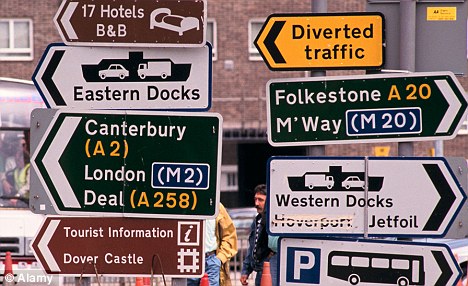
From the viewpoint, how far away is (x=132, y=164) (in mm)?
5645

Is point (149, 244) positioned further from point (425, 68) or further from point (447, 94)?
point (425, 68)

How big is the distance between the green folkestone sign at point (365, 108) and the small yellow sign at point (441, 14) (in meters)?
1.15

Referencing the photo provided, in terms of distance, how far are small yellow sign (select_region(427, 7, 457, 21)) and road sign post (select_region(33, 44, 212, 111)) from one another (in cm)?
217

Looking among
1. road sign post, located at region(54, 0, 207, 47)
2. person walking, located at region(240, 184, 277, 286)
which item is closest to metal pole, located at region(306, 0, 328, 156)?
road sign post, located at region(54, 0, 207, 47)

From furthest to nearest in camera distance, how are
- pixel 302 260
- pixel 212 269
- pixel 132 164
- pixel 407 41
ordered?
pixel 212 269 → pixel 407 41 → pixel 302 260 → pixel 132 164

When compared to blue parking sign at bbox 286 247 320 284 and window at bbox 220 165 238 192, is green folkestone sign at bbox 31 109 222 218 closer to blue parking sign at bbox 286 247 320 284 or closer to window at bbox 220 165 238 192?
blue parking sign at bbox 286 247 320 284

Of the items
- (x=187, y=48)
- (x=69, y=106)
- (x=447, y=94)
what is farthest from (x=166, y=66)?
(x=447, y=94)

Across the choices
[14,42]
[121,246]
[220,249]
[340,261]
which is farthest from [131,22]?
[14,42]

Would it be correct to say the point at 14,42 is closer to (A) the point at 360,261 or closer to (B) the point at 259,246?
(B) the point at 259,246

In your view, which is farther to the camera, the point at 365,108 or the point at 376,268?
the point at 365,108

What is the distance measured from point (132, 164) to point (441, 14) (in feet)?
8.88

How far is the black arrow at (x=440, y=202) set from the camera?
19.6 ft

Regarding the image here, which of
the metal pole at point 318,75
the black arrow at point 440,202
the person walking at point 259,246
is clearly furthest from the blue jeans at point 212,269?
the black arrow at point 440,202

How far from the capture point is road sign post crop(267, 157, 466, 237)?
5977mm
